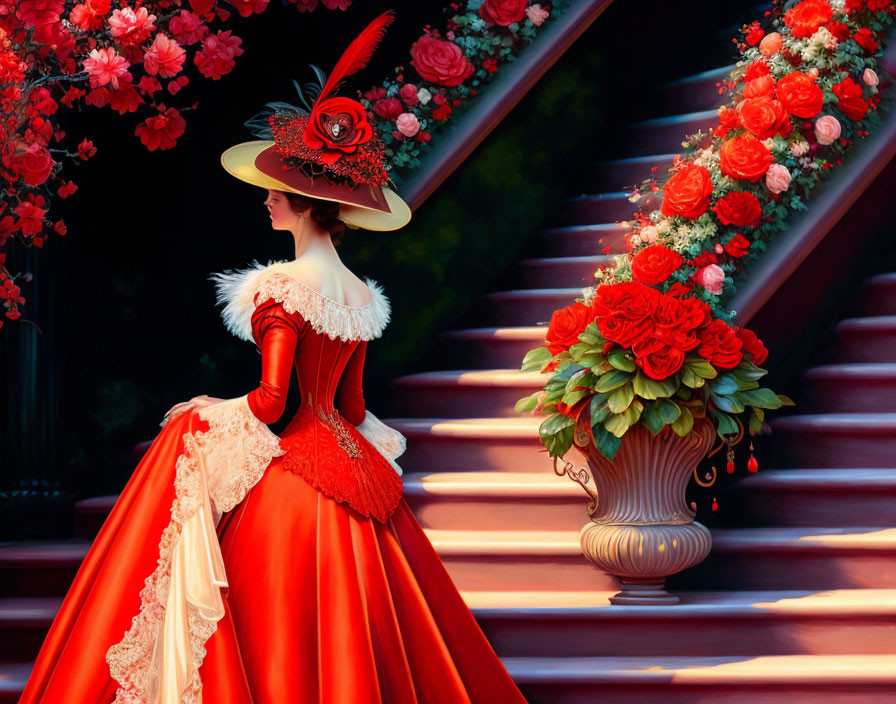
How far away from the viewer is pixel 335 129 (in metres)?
2.74

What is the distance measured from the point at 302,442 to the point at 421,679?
2.03 ft

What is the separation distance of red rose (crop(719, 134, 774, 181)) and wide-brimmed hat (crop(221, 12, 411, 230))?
59.5 inches

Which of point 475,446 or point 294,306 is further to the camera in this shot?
point 475,446

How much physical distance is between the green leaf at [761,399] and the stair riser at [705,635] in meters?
0.61

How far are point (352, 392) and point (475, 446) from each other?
1.25m

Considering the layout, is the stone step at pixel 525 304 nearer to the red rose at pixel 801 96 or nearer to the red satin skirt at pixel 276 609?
the red rose at pixel 801 96

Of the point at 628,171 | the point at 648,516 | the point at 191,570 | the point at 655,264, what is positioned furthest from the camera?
the point at 628,171

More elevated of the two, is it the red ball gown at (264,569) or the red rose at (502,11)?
the red rose at (502,11)

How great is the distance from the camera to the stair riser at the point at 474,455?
4082 millimetres

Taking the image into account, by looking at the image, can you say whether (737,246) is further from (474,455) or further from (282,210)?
(282,210)

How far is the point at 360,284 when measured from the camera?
2838 mm

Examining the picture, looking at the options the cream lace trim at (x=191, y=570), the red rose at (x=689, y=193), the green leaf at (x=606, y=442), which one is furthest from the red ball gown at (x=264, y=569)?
the red rose at (x=689, y=193)

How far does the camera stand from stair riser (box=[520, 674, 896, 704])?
10.3ft

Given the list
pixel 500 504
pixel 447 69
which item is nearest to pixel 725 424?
pixel 500 504
